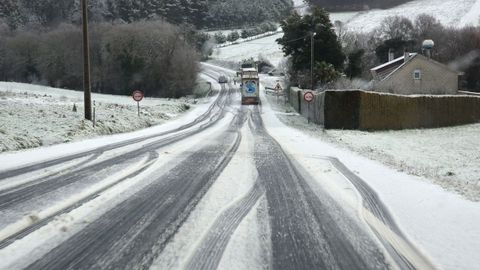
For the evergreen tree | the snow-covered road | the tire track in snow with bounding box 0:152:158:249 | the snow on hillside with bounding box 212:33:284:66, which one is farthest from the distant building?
the snow on hillside with bounding box 212:33:284:66

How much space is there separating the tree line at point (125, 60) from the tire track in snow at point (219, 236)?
65.1 meters

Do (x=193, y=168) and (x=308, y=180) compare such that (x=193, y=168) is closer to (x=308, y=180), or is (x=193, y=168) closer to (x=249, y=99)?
(x=308, y=180)

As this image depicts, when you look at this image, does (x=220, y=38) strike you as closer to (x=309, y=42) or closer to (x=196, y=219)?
(x=309, y=42)

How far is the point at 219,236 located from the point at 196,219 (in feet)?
2.79

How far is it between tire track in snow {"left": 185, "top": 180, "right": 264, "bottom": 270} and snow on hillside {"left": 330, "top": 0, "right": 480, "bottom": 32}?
100667 millimetres

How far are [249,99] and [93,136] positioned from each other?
3720cm

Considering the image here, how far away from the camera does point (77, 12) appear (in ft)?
334

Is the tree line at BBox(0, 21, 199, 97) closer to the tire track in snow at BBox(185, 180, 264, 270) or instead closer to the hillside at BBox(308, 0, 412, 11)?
the hillside at BBox(308, 0, 412, 11)

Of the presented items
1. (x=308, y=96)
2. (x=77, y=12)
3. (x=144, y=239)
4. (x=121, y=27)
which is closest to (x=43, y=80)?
(x=121, y=27)

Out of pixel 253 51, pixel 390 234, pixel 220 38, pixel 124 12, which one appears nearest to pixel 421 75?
pixel 390 234

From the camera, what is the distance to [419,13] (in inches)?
4208

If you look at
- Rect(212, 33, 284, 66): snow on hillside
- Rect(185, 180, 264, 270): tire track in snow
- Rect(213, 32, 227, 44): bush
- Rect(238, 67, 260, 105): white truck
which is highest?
Rect(213, 32, 227, 44): bush

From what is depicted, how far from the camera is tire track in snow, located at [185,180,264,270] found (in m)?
4.78

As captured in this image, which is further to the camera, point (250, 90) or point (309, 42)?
point (309, 42)
